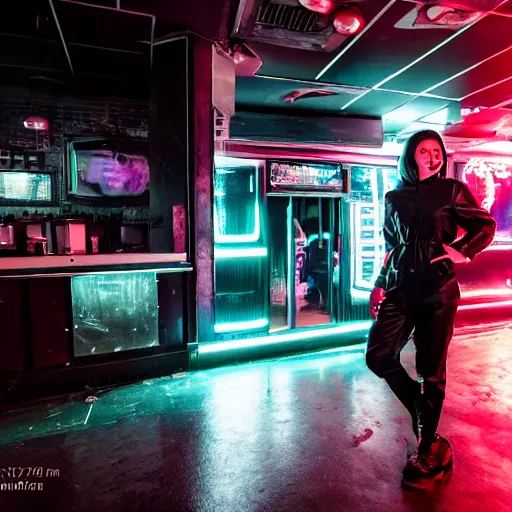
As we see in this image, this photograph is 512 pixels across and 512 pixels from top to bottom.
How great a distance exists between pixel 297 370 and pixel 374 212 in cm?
326

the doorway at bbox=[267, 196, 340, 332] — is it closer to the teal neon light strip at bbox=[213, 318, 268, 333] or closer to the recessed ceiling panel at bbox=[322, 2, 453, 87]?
the teal neon light strip at bbox=[213, 318, 268, 333]

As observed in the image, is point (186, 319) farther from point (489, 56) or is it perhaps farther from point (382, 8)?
point (489, 56)

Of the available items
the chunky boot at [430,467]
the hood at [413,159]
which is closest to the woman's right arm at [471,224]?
the hood at [413,159]

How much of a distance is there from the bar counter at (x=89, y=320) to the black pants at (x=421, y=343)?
8.10 ft

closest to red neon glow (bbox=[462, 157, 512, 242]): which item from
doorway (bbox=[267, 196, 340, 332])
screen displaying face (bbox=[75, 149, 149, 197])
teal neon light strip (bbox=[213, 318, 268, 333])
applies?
doorway (bbox=[267, 196, 340, 332])

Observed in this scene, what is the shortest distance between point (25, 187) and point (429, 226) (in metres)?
5.04

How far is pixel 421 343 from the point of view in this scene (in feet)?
8.09

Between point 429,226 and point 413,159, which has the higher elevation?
point 413,159

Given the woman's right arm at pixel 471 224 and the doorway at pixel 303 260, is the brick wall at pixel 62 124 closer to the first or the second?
the doorway at pixel 303 260

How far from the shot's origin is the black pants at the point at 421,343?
239cm

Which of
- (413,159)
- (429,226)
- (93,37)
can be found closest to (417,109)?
(413,159)

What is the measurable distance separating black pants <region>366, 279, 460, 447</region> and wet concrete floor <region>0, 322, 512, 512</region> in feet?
1.68

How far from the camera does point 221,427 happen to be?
3.15 meters

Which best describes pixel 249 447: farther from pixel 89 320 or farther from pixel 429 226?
pixel 89 320
